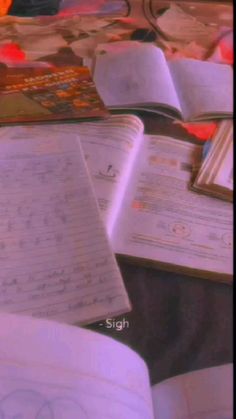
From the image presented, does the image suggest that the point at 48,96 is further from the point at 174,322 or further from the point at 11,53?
the point at 174,322

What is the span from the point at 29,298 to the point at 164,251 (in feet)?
0.47

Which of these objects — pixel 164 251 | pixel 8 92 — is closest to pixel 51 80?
pixel 8 92

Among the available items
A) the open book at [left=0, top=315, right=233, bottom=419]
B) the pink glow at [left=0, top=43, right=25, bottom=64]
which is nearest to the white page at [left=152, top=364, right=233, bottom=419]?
the open book at [left=0, top=315, right=233, bottom=419]

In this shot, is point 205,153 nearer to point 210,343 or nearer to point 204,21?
point 210,343

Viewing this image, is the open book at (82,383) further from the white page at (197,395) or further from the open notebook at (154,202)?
the open notebook at (154,202)

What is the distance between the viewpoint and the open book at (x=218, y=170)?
1.97ft

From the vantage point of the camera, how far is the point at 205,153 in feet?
2.22

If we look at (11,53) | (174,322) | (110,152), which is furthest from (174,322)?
(11,53)

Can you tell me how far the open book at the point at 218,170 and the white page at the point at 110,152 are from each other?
8cm

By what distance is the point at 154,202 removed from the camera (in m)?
0.58

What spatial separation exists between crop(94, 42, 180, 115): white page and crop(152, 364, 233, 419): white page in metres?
0.43

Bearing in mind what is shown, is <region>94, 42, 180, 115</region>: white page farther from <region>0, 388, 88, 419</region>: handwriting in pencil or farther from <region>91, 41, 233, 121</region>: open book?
<region>0, 388, 88, 419</region>: handwriting in pencil

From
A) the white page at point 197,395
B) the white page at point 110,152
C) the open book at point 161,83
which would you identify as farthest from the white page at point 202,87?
the white page at point 197,395

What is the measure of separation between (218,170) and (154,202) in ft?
0.32
